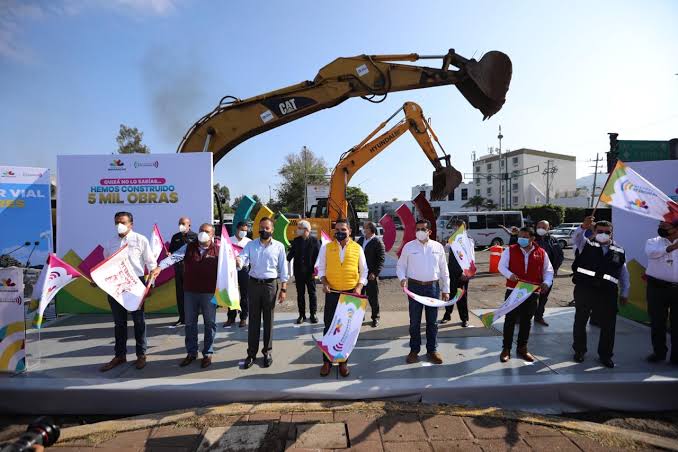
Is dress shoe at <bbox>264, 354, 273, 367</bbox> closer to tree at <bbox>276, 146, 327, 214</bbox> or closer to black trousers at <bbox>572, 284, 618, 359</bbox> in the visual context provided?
→ black trousers at <bbox>572, 284, 618, 359</bbox>

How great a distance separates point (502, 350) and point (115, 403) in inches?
187

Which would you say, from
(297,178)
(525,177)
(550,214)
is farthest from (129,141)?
(525,177)

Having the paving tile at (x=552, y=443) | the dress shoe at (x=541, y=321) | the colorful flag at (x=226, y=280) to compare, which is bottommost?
the paving tile at (x=552, y=443)

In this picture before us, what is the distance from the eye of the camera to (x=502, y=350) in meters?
5.09

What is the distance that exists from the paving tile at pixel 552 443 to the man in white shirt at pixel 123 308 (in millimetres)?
4409

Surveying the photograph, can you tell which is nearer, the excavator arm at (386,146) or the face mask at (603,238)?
the face mask at (603,238)

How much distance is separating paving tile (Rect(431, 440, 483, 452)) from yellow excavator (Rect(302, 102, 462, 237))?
7.41 m

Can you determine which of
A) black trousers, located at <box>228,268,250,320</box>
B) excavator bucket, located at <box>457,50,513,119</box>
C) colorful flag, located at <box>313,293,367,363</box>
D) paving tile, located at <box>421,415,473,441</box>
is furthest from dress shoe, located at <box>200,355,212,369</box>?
excavator bucket, located at <box>457,50,513,119</box>

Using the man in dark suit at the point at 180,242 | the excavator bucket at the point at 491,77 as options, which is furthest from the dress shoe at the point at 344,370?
the excavator bucket at the point at 491,77

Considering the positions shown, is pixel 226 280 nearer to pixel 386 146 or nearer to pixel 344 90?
pixel 344 90

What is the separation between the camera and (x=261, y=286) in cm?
473

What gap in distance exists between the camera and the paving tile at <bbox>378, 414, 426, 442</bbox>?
3.26m

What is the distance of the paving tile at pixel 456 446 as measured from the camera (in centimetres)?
311

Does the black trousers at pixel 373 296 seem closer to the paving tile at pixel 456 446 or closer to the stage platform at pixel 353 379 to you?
the stage platform at pixel 353 379
